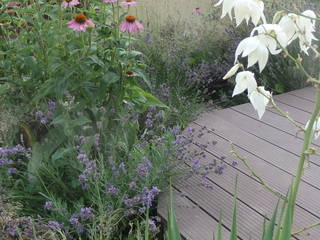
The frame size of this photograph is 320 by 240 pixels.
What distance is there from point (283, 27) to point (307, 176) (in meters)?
1.58

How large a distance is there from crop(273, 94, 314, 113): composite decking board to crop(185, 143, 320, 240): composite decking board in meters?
1.17

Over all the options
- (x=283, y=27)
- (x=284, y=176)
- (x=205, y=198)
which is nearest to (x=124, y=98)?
(x=205, y=198)

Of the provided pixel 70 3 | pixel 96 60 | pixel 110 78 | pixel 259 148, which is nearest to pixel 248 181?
pixel 259 148

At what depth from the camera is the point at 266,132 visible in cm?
297

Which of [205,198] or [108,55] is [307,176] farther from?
[108,55]

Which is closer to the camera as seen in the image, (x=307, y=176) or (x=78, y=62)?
(x=78, y=62)

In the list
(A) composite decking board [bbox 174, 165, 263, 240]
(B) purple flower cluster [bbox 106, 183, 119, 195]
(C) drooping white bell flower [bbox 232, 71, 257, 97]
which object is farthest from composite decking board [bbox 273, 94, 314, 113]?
(C) drooping white bell flower [bbox 232, 71, 257, 97]

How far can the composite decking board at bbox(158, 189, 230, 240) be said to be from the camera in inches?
76.6

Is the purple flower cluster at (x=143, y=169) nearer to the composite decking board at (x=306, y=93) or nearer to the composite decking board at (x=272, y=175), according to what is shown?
the composite decking board at (x=272, y=175)

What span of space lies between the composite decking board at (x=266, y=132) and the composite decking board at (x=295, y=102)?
29 centimetres

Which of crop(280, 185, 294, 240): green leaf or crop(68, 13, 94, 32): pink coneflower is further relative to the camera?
crop(68, 13, 94, 32): pink coneflower

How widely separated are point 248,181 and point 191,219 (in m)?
0.46

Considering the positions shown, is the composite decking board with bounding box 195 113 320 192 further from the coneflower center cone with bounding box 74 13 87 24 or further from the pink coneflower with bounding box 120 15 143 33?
the coneflower center cone with bounding box 74 13 87 24

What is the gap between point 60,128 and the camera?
2.24m
